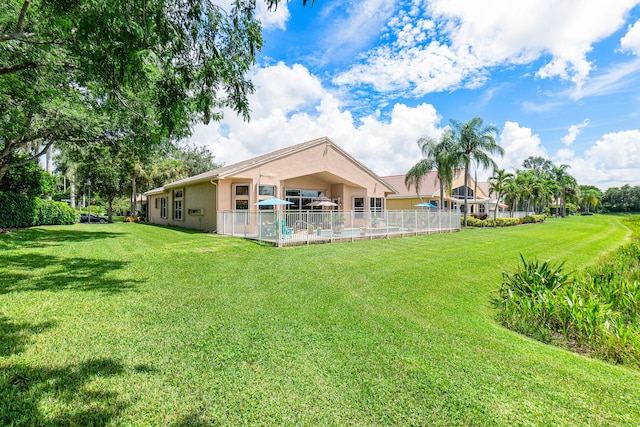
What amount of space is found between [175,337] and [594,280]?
28.0 ft

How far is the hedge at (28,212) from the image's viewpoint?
1744cm

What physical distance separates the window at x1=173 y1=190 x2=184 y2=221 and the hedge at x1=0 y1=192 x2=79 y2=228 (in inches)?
336

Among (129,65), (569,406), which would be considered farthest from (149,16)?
(569,406)

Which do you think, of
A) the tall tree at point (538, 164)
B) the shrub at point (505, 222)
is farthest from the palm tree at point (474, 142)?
the tall tree at point (538, 164)

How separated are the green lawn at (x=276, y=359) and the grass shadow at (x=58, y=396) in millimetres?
14

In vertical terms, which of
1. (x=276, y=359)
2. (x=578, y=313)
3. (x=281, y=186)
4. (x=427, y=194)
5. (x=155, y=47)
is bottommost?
(x=276, y=359)

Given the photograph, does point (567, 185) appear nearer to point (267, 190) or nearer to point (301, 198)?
point (301, 198)

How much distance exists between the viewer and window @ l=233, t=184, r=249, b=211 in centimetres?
1817

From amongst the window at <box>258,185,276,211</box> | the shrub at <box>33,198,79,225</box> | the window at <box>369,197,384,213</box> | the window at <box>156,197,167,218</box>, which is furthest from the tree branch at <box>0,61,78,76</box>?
the window at <box>156,197,167,218</box>

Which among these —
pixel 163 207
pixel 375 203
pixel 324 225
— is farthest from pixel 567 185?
pixel 163 207

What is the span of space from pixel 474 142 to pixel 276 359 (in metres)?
27.5

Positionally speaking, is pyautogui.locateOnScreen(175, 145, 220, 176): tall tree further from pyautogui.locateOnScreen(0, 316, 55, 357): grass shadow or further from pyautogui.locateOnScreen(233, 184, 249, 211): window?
pyautogui.locateOnScreen(0, 316, 55, 357): grass shadow

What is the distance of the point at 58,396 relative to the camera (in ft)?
9.25

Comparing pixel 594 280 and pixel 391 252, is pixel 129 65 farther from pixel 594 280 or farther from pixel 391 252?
pixel 391 252
